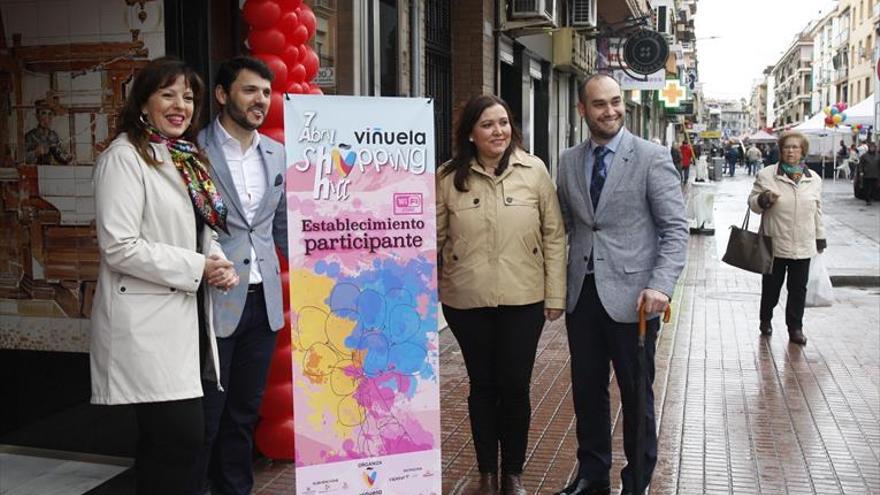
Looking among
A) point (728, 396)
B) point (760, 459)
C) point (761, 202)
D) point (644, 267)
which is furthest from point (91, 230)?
point (761, 202)

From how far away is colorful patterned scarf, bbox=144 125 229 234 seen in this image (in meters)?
3.29

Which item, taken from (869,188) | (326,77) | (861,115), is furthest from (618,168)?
(861,115)

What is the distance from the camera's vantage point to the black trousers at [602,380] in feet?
13.8

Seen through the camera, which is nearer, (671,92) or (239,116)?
(239,116)

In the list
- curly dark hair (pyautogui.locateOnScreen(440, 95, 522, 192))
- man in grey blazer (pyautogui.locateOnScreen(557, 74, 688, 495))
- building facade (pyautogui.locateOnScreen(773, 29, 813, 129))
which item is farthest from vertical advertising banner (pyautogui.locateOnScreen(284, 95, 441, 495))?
building facade (pyautogui.locateOnScreen(773, 29, 813, 129))

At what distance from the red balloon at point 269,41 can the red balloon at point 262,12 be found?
4 centimetres

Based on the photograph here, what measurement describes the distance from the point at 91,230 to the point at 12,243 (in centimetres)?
47

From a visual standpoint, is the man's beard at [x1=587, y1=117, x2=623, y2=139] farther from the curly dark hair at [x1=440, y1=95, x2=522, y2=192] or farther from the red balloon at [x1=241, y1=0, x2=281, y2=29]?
the red balloon at [x1=241, y1=0, x2=281, y2=29]

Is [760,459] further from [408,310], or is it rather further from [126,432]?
[126,432]

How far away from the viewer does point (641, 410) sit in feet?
13.4

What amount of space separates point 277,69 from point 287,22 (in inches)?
10.9

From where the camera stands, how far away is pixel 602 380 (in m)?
4.38

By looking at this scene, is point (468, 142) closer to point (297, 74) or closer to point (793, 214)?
point (297, 74)

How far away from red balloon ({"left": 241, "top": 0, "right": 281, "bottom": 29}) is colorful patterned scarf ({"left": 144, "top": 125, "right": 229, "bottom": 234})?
140 cm
